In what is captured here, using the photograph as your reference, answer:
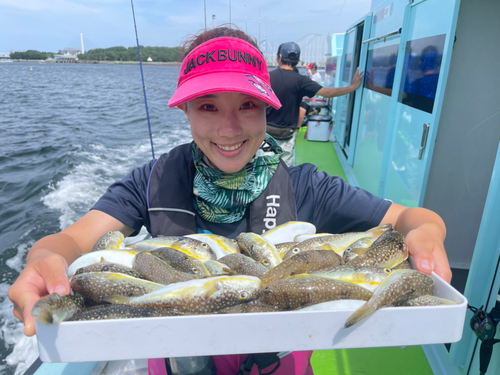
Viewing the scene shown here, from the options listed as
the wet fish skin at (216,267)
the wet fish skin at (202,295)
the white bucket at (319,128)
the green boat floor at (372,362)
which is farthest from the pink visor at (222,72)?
the white bucket at (319,128)

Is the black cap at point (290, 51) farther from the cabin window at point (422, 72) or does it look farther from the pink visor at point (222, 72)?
the pink visor at point (222, 72)

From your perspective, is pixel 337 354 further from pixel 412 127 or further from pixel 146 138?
pixel 146 138

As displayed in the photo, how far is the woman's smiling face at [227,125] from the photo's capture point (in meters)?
1.79

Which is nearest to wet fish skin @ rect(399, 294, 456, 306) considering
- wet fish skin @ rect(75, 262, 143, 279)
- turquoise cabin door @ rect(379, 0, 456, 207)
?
wet fish skin @ rect(75, 262, 143, 279)

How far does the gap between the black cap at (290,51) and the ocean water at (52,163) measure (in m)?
6.25

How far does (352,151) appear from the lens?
7359 millimetres

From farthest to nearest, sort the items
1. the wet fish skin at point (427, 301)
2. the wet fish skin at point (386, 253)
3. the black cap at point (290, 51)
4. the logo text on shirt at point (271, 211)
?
the black cap at point (290, 51), the logo text on shirt at point (271, 211), the wet fish skin at point (386, 253), the wet fish skin at point (427, 301)

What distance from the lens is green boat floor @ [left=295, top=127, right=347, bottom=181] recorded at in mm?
7932

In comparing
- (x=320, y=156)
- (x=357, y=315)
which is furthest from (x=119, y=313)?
(x=320, y=156)

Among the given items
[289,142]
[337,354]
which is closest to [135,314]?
[337,354]

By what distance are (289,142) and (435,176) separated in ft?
11.1

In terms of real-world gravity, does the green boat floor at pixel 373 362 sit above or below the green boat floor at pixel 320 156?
below

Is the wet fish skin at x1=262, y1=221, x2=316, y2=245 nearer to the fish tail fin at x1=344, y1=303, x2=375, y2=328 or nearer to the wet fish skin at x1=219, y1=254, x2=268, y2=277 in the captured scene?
the wet fish skin at x1=219, y1=254, x2=268, y2=277

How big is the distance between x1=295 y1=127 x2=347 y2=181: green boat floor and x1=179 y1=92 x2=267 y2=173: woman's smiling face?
570 centimetres
